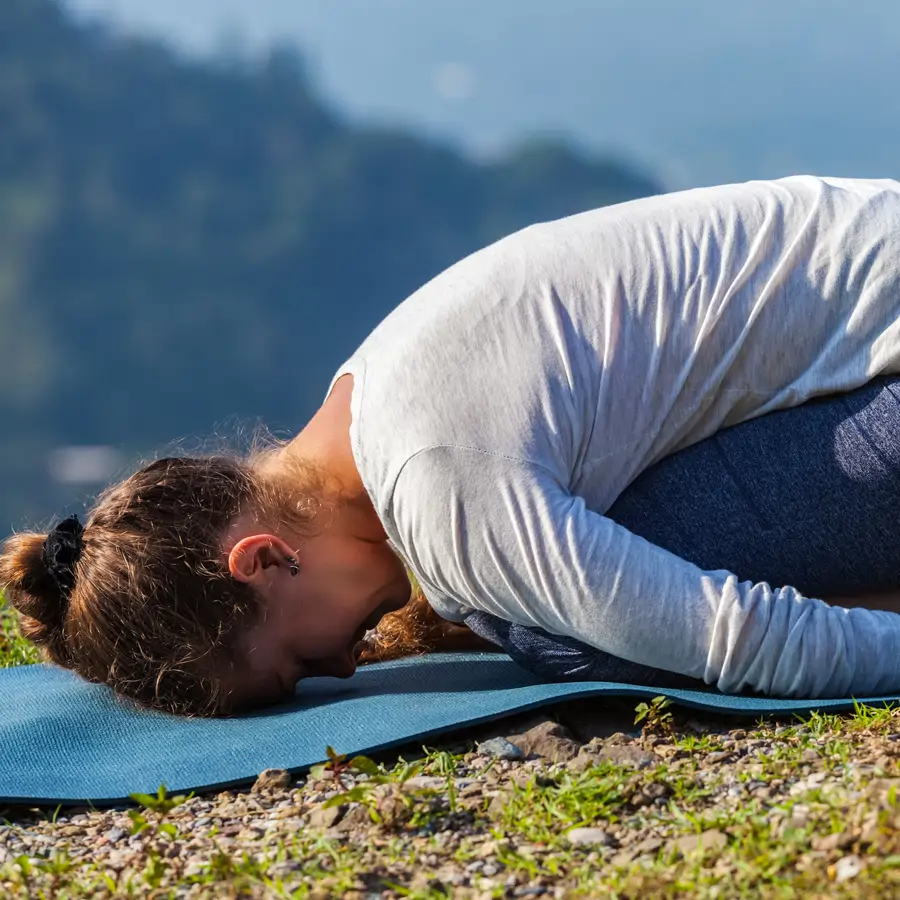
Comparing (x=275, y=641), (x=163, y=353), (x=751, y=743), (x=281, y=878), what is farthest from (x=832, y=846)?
(x=163, y=353)

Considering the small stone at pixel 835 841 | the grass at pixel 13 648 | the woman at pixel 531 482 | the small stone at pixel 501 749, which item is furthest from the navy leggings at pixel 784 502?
the grass at pixel 13 648

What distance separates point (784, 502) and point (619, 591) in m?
0.53

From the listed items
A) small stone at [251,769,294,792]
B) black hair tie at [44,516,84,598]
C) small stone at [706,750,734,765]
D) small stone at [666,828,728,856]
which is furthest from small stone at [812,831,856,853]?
black hair tie at [44,516,84,598]

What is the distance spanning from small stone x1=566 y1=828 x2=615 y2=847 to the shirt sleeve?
548 millimetres

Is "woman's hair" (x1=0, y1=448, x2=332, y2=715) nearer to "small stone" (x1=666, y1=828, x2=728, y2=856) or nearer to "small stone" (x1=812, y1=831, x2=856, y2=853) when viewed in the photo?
"small stone" (x1=666, y1=828, x2=728, y2=856)

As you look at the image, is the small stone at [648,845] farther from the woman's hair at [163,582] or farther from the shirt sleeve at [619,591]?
the woman's hair at [163,582]

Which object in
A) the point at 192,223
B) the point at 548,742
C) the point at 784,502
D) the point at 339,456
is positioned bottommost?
the point at 548,742

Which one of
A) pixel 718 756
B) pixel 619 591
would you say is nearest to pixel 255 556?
pixel 619 591

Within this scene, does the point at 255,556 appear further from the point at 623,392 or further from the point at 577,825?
the point at 577,825

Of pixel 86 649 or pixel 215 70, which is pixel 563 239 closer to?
pixel 86 649

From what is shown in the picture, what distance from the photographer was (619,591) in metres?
2.40

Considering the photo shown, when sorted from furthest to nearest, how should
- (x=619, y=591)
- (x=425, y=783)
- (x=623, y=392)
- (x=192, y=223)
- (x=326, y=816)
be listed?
(x=192, y=223), (x=623, y=392), (x=619, y=591), (x=425, y=783), (x=326, y=816)

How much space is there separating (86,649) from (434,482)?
2.96 ft

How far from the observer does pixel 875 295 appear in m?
2.65
